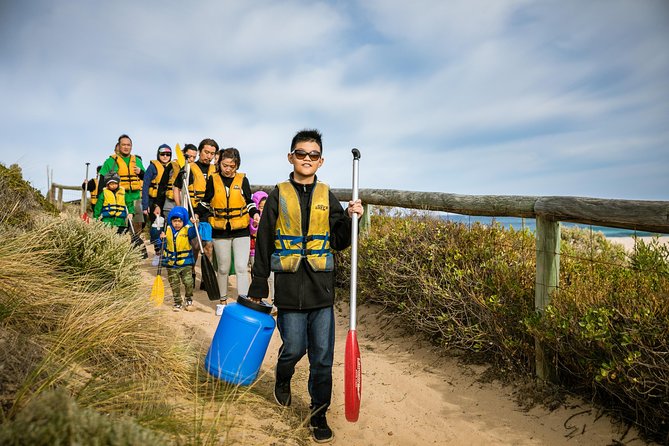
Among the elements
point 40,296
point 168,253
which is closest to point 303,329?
point 40,296

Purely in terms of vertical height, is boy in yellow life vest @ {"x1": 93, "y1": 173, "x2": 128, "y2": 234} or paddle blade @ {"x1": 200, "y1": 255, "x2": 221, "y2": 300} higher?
boy in yellow life vest @ {"x1": 93, "y1": 173, "x2": 128, "y2": 234}

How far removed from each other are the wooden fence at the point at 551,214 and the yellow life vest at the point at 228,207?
103 inches

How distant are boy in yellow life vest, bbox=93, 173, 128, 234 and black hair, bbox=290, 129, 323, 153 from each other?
5.99 metres

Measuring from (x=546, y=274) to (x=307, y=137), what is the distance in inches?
93.1

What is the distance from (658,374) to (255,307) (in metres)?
2.89

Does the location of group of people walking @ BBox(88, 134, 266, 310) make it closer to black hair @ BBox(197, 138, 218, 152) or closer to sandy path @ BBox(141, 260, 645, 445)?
black hair @ BBox(197, 138, 218, 152)

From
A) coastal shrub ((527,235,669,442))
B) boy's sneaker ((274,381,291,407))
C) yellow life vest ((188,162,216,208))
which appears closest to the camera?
coastal shrub ((527,235,669,442))

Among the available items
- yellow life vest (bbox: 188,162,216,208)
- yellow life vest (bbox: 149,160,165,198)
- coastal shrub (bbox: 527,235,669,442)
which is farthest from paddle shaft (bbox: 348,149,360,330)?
yellow life vest (bbox: 149,160,165,198)

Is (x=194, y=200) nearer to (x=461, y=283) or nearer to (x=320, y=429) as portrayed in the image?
(x=461, y=283)

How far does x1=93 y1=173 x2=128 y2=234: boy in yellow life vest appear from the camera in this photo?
8.55 meters

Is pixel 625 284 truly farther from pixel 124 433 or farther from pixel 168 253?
pixel 168 253

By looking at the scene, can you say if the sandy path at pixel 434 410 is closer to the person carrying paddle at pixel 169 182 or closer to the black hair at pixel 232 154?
the black hair at pixel 232 154

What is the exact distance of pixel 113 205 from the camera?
28.3ft

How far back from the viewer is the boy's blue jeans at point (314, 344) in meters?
3.51
